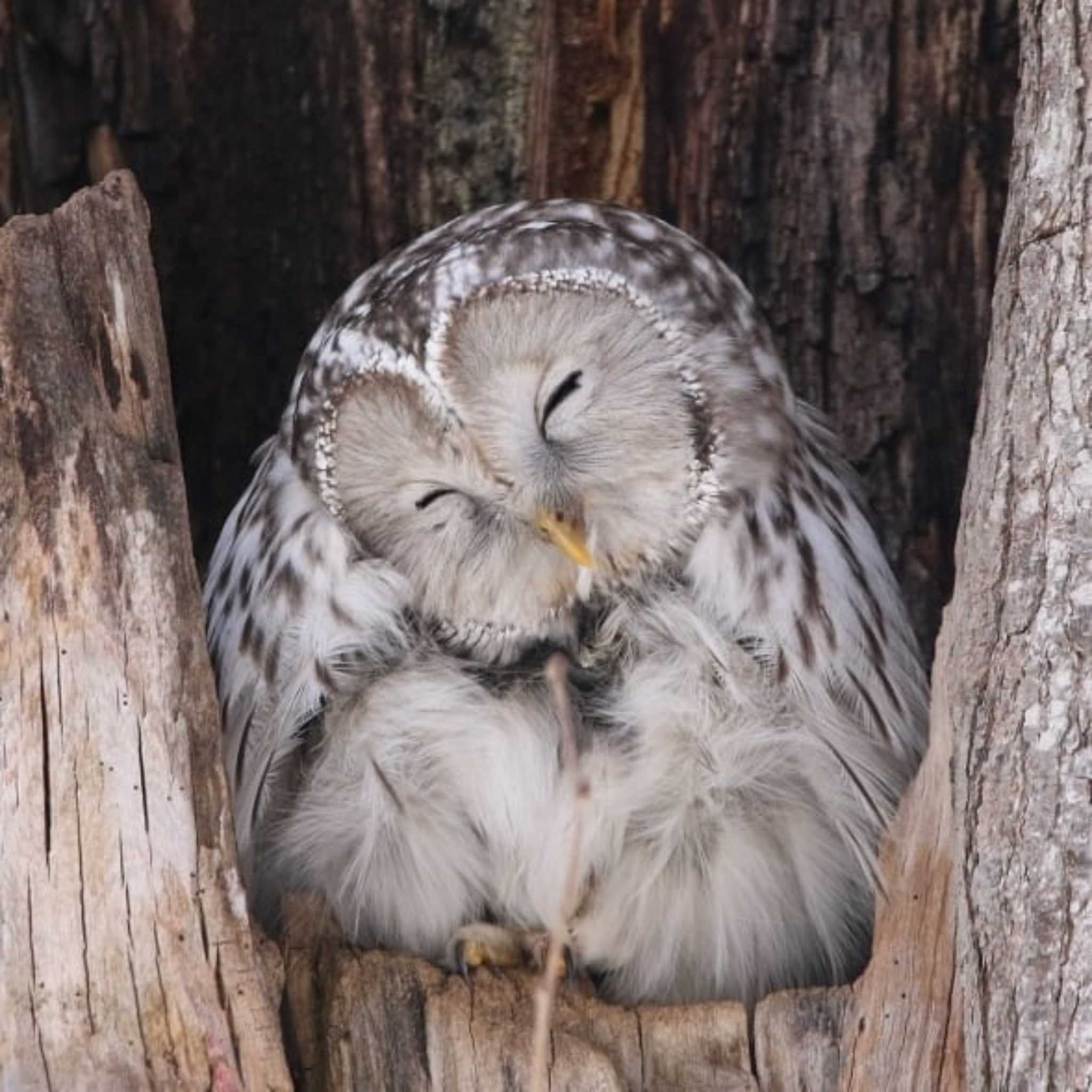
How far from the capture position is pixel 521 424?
2.85m

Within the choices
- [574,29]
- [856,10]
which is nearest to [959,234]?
[856,10]

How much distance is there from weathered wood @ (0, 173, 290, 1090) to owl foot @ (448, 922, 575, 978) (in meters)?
0.40

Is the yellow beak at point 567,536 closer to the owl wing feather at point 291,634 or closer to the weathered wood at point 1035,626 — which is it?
the owl wing feather at point 291,634

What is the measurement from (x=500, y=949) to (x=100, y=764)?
0.65 meters

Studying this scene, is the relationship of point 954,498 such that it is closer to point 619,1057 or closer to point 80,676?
point 619,1057

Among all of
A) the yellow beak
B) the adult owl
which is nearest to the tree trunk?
the adult owl

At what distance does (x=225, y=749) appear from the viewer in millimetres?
3010

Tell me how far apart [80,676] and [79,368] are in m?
0.39

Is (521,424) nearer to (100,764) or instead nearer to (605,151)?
(100,764)

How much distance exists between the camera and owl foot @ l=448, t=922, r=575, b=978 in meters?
2.99

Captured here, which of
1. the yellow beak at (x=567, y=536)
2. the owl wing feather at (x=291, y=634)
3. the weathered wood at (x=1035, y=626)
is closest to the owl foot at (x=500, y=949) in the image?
the owl wing feather at (x=291, y=634)

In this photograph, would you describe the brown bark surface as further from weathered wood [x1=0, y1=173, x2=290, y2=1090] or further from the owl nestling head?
weathered wood [x1=0, y1=173, x2=290, y2=1090]

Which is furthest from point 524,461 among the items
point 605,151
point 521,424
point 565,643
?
point 605,151

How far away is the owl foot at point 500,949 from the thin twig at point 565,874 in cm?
4
